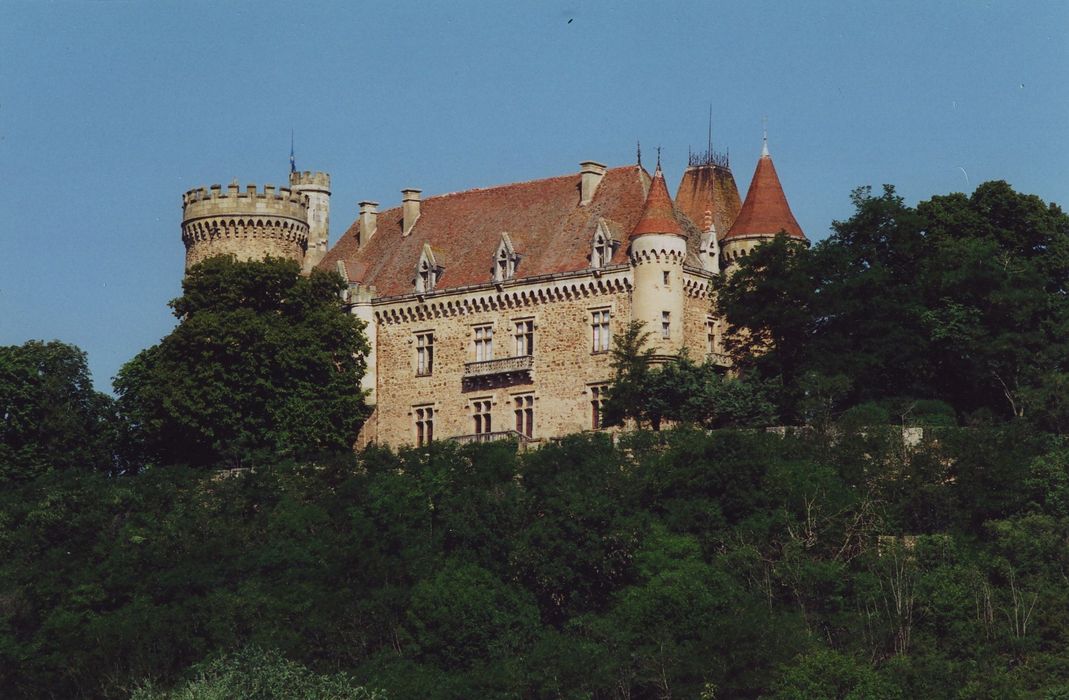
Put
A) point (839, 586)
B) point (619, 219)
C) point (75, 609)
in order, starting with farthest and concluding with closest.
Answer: point (619, 219) < point (75, 609) < point (839, 586)

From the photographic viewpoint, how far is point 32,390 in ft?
272

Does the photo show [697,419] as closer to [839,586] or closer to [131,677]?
[839,586]

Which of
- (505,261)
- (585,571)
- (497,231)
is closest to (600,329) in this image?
(505,261)

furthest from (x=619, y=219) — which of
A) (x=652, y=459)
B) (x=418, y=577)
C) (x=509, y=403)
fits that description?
(x=418, y=577)

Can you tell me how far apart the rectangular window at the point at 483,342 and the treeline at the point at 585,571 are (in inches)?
289

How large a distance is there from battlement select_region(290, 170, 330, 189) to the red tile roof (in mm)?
15992

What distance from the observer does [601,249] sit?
80.1 metres

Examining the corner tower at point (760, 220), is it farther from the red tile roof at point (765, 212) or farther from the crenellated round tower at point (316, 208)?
the crenellated round tower at point (316, 208)

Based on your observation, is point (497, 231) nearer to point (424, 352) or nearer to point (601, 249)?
point (424, 352)

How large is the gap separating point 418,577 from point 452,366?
49.3 feet

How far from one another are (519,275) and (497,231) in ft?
10.5

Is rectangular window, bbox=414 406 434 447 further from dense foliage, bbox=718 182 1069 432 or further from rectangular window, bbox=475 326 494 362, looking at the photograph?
dense foliage, bbox=718 182 1069 432

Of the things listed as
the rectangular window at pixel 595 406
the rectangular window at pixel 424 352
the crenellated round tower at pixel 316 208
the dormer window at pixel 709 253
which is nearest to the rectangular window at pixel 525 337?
the rectangular window at pixel 595 406

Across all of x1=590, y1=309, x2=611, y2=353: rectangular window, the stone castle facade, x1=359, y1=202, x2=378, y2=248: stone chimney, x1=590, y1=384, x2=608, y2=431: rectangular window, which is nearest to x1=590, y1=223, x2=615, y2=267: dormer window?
the stone castle facade
